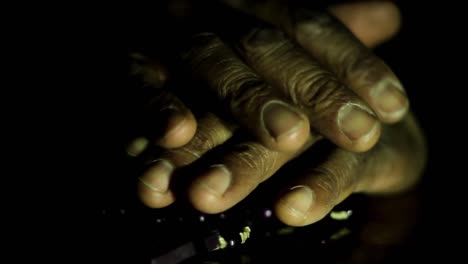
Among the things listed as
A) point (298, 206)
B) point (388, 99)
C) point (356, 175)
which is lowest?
point (356, 175)

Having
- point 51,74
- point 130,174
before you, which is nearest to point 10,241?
point 130,174

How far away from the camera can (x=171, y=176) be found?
902mm

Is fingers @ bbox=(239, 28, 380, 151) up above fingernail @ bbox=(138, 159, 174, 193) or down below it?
above

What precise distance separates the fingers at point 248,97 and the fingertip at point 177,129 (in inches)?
3.4

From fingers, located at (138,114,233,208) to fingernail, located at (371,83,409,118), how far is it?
0.33 metres

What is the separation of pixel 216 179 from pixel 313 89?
27cm

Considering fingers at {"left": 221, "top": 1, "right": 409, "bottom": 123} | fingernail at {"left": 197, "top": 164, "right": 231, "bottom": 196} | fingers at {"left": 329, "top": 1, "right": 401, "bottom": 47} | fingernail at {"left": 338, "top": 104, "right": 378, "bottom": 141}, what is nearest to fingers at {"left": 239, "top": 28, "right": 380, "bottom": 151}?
fingernail at {"left": 338, "top": 104, "right": 378, "bottom": 141}

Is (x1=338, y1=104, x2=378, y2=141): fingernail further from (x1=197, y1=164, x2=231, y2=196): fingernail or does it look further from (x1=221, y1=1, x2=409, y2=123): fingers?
(x1=197, y1=164, x2=231, y2=196): fingernail

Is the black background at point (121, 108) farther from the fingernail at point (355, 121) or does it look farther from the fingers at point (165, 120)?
the fingernail at point (355, 121)

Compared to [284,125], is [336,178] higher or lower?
lower

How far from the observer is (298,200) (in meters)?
0.84

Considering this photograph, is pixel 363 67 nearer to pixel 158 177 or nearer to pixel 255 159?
pixel 255 159

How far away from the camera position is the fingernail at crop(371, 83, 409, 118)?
96cm

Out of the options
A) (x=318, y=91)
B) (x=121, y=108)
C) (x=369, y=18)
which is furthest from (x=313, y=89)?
(x=369, y=18)
